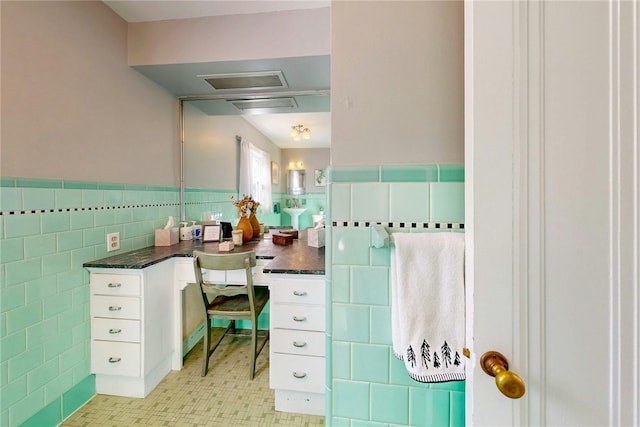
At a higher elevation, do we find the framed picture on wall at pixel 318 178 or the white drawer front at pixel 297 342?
A: the framed picture on wall at pixel 318 178

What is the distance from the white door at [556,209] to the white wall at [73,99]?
1.77 metres

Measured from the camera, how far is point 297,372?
4.80 feet

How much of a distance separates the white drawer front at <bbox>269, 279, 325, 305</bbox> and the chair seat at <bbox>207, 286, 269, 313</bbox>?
0.40 m

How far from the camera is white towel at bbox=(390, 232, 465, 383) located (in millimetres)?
728

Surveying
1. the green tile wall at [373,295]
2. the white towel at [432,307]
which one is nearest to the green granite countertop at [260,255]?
the green tile wall at [373,295]

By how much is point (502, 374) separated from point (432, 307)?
0.24 metres

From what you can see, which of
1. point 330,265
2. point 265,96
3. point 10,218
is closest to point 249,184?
point 265,96

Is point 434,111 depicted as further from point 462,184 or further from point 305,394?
point 305,394

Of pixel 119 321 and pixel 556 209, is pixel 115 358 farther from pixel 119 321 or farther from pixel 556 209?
pixel 556 209

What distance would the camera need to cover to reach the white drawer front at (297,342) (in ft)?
4.73

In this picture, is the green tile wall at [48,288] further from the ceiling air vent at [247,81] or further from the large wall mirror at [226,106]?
the ceiling air vent at [247,81]

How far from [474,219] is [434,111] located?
15.3 inches

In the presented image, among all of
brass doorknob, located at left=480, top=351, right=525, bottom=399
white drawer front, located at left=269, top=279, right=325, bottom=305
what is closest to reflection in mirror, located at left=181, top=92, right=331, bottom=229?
white drawer front, located at left=269, top=279, right=325, bottom=305

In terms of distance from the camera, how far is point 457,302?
729mm
